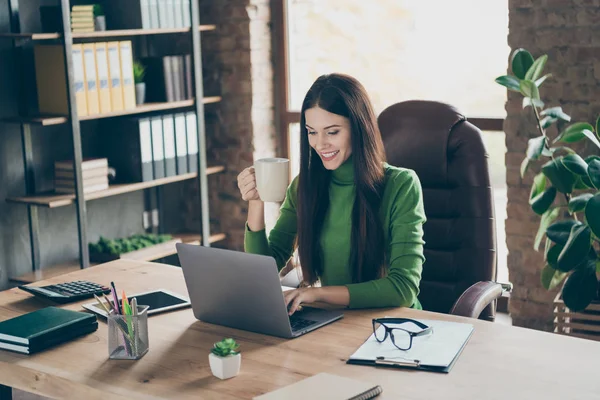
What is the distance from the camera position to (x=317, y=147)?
2363 millimetres

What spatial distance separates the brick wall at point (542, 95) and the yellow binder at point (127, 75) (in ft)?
5.71

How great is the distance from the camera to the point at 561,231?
8.76 feet

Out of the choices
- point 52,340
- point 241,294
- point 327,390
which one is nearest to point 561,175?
point 241,294

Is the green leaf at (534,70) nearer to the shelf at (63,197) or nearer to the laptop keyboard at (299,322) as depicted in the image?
the laptop keyboard at (299,322)

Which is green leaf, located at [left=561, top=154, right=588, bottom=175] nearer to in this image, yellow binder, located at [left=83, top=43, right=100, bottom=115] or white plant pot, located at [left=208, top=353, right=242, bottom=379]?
white plant pot, located at [left=208, top=353, right=242, bottom=379]

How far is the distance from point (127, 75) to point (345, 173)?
1920mm

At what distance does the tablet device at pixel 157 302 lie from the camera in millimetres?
2152

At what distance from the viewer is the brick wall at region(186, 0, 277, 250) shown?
4516 millimetres

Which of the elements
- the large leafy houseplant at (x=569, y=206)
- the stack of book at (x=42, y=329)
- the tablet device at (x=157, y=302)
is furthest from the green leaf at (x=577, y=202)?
the stack of book at (x=42, y=329)

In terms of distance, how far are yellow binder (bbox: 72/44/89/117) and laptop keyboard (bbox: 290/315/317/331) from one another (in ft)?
6.86

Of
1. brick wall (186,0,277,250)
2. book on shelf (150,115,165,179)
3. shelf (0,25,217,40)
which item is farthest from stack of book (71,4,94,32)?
brick wall (186,0,277,250)

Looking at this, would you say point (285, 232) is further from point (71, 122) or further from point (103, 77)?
point (103, 77)

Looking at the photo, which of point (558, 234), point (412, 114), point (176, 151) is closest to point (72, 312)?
point (412, 114)

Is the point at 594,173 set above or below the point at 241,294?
above
